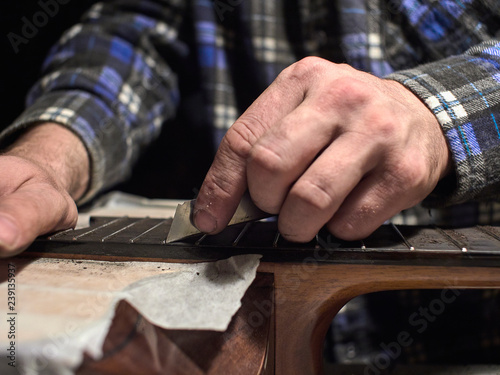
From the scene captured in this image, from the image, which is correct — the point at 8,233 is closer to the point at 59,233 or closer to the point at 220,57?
the point at 59,233

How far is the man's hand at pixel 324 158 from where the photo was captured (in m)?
0.39

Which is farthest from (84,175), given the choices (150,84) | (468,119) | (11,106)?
(468,119)

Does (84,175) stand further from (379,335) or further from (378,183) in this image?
(379,335)

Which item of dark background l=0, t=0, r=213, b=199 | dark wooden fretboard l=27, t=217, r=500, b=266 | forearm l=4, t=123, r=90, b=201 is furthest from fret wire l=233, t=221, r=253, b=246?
dark background l=0, t=0, r=213, b=199

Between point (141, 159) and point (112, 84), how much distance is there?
285 mm

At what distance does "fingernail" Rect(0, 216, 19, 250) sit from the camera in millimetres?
373

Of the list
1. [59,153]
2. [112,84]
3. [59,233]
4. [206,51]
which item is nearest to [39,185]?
[59,233]

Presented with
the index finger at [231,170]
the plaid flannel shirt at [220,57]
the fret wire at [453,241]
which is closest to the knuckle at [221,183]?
the index finger at [231,170]

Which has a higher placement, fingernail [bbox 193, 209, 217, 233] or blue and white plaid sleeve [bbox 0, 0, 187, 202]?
fingernail [bbox 193, 209, 217, 233]

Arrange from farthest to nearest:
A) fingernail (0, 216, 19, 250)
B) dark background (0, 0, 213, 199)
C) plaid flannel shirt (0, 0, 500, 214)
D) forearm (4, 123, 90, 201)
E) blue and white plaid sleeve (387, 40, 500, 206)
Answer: dark background (0, 0, 213, 199) < plaid flannel shirt (0, 0, 500, 214) < forearm (4, 123, 90, 201) < blue and white plaid sleeve (387, 40, 500, 206) < fingernail (0, 216, 19, 250)

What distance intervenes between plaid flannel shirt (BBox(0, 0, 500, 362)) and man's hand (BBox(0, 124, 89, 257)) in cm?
4

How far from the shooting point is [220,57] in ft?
3.07

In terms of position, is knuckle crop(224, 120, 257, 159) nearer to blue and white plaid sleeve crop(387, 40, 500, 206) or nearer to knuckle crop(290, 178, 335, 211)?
knuckle crop(290, 178, 335, 211)

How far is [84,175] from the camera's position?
2.54 feet
